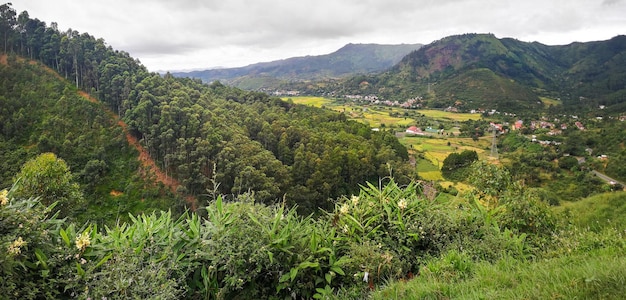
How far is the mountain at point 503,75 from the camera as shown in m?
81.3

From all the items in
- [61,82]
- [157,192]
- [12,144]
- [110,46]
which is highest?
[110,46]

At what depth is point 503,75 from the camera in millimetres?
107000

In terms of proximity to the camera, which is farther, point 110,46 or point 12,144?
point 110,46

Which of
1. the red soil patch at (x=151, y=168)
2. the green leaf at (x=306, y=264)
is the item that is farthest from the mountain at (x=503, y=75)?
the green leaf at (x=306, y=264)

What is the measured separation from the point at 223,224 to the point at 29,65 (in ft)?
133

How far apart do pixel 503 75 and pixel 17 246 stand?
127092 millimetres

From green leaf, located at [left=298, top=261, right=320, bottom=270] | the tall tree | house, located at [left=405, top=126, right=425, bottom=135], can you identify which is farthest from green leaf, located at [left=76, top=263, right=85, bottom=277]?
house, located at [left=405, top=126, right=425, bottom=135]

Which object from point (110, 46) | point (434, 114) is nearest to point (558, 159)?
point (434, 114)

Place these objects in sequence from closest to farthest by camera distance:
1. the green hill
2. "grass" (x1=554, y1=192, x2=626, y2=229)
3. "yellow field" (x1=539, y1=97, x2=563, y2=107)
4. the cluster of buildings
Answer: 1. "grass" (x1=554, y1=192, x2=626, y2=229)
2. the green hill
3. "yellow field" (x1=539, y1=97, x2=563, y2=107)
4. the cluster of buildings

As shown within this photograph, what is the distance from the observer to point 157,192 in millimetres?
22484

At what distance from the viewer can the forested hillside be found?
70.0ft

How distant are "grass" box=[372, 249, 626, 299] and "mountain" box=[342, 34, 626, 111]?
262ft

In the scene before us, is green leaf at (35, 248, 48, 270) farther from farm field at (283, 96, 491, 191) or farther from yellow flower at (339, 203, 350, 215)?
farm field at (283, 96, 491, 191)

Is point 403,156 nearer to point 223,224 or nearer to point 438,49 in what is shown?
point 223,224
